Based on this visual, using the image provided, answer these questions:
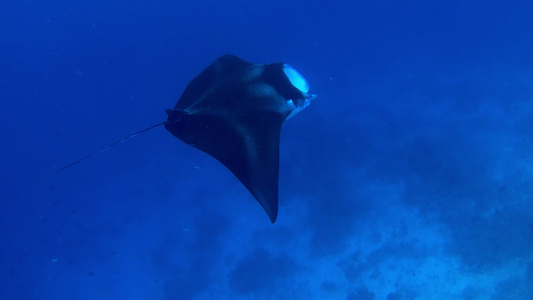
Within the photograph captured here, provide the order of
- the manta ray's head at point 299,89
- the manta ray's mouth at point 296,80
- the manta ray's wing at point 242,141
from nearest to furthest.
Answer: the manta ray's wing at point 242,141
the manta ray's head at point 299,89
the manta ray's mouth at point 296,80

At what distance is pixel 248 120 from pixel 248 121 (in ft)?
0.05

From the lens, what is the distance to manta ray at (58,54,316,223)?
4.18 metres

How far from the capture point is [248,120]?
4719 millimetres

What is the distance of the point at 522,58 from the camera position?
20.9 meters

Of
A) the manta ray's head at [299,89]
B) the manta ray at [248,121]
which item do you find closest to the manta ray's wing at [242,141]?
the manta ray at [248,121]

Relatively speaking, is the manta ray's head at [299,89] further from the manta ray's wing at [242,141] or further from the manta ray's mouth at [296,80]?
the manta ray's wing at [242,141]

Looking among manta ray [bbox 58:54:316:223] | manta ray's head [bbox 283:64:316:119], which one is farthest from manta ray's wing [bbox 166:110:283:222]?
manta ray's head [bbox 283:64:316:119]

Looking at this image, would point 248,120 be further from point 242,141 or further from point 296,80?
point 296,80

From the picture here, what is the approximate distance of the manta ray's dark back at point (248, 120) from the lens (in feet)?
13.7

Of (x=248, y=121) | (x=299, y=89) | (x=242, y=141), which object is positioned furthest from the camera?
(x=299, y=89)

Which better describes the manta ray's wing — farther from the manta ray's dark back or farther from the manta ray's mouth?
the manta ray's mouth

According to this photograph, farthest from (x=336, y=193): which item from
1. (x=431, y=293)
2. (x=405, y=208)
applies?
(x=431, y=293)

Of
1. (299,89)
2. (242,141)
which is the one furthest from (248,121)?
(299,89)

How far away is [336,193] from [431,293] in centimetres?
432
